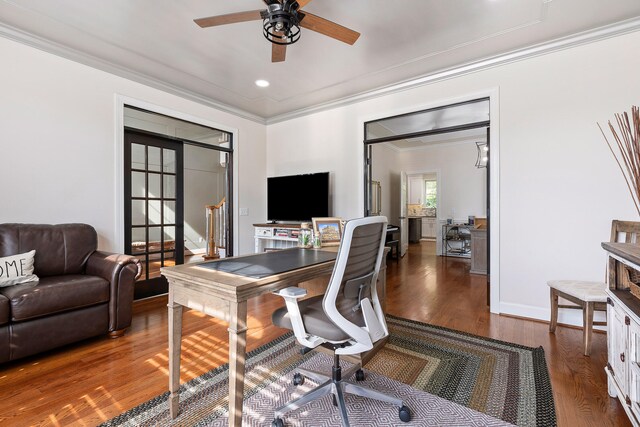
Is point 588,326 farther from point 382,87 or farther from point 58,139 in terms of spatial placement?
point 58,139

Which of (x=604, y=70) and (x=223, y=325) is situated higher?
(x=604, y=70)

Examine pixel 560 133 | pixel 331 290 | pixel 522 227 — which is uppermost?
pixel 560 133

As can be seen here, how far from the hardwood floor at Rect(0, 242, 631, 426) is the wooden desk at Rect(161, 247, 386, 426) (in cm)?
54

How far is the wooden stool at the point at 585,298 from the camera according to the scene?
211 cm

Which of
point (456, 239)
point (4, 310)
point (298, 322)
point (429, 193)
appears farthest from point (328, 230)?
point (429, 193)

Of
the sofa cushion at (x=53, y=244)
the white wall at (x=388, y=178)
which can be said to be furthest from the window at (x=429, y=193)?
the sofa cushion at (x=53, y=244)

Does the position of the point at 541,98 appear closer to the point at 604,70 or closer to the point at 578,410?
the point at 604,70

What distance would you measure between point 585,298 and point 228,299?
2.53 meters

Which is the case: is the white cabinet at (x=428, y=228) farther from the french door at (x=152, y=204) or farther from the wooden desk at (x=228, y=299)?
the wooden desk at (x=228, y=299)

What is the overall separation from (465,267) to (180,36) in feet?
18.3

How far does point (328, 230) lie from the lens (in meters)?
2.45

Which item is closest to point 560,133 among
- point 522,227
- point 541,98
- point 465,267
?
point 541,98

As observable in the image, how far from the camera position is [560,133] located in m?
2.74

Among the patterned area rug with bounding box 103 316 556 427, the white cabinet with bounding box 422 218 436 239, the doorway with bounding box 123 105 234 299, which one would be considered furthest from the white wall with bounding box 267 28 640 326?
the white cabinet with bounding box 422 218 436 239
